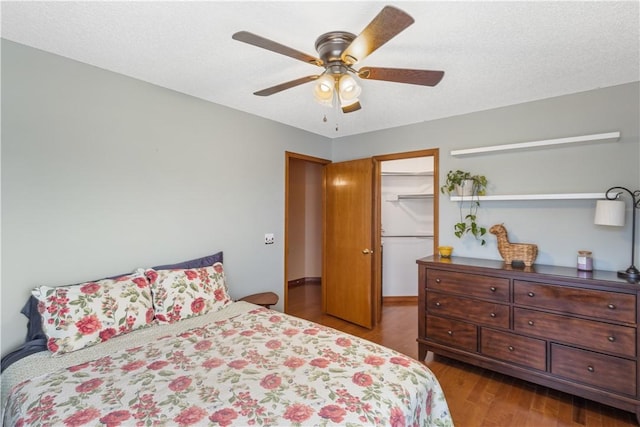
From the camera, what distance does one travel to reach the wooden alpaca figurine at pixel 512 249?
2.55m

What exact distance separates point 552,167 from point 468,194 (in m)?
0.69

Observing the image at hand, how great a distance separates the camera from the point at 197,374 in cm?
144

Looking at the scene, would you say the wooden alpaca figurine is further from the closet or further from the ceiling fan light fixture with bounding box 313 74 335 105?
the ceiling fan light fixture with bounding box 313 74 335 105

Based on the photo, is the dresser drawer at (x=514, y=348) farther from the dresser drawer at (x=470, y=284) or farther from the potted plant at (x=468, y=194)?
the potted plant at (x=468, y=194)

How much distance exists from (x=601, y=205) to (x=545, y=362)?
4.09 feet

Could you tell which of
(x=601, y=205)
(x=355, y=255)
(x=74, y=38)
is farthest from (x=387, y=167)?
(x=74, y=38)

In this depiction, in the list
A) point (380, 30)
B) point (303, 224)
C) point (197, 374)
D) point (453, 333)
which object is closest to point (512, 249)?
point (453, 333)

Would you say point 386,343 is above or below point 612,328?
below

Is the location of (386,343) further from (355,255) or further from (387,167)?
(387,167)

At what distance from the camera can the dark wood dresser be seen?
6.48 feet

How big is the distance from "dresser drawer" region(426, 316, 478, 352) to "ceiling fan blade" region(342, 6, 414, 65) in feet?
7.77

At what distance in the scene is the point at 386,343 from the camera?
3215mm

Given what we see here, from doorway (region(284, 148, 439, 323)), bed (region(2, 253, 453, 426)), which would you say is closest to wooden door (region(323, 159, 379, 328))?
doorway (region(284, 148, 439, 323))

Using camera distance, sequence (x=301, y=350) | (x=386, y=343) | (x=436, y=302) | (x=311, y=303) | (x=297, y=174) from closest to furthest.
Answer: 1. (x=301, y=350)
2. (x=436, y=302)
3. (x=386, y=343)
4. (x=311, y=303)
5. (x=297, y=174)
